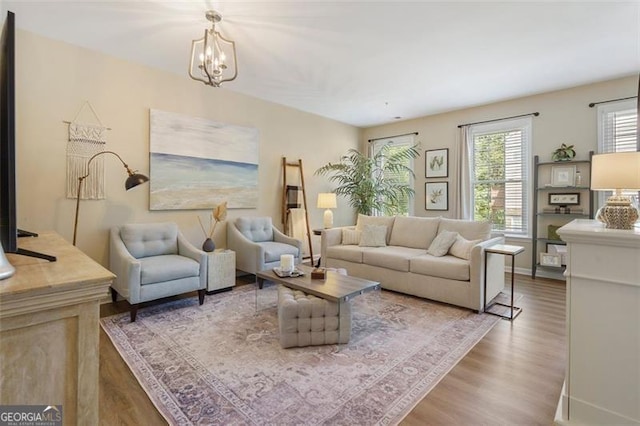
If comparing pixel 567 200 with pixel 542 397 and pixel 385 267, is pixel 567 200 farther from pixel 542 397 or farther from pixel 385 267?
pixel 542 397

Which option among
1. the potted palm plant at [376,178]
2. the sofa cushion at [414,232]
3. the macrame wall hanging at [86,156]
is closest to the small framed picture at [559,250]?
the sofa cushion at [414,232]

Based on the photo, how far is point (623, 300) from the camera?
4.76 feet

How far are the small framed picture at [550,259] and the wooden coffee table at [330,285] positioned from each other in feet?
10.6

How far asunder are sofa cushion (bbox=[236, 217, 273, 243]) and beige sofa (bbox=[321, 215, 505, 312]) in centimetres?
89

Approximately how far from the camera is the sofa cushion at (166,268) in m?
3.01

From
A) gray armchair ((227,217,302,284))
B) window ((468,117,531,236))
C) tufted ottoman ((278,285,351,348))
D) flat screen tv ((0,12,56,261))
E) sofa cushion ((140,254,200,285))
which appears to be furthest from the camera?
window ((468,117,531,236))

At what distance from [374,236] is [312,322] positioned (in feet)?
7.38

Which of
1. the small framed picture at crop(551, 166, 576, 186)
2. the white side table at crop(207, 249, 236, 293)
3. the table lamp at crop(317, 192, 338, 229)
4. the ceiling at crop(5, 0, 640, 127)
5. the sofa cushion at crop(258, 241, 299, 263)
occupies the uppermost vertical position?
the ceiling at crop(5, 0, 640, 127)

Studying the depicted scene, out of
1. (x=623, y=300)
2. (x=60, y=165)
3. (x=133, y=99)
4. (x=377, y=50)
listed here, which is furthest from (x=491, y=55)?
(x=60, y=165)

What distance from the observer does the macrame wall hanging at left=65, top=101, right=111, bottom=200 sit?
130 inches

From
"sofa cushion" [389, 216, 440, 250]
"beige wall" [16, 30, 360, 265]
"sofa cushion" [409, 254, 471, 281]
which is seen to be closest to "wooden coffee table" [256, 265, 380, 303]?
"sofa cushion" [409, 254, 471, 281]

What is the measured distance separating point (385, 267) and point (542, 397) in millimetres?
2165

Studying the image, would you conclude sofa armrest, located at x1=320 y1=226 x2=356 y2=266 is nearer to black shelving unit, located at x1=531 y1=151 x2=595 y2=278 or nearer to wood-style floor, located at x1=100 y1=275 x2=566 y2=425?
wood-style floor, located at x1=100 y1=275 x2=566 y2=425

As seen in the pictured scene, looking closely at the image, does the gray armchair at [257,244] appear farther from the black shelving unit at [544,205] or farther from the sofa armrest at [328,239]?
the black shelving unit at [544,205]
